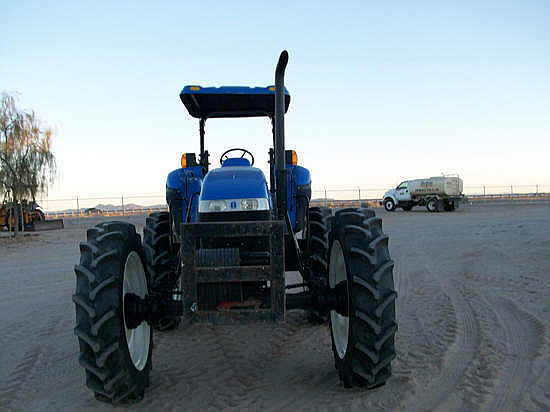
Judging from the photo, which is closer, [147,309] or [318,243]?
[147,309]

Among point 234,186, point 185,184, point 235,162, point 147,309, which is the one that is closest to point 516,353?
point 234,186

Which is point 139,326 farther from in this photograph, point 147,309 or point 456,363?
point 456,363

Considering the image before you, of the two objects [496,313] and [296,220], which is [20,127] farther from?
[496,313]

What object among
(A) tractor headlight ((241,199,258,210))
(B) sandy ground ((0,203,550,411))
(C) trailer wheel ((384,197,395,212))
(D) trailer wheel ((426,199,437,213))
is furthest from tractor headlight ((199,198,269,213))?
(C) trailer wheel ((384,197,395,212))

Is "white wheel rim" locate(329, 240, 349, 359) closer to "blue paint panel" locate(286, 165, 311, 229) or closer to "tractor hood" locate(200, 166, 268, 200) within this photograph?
"tractor hood" locate(200, 166, 268, 200)

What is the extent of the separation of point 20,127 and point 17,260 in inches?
397

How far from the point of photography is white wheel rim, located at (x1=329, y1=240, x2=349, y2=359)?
336cm

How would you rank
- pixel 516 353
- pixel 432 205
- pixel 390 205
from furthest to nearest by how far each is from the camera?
pixel 390 205 < pixel 432 205 < pixel 516 353

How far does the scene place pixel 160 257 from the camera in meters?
4.48

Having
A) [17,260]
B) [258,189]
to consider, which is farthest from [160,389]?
[17,260]

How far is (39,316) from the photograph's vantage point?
211 inches

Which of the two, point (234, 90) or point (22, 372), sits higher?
point (234, 90)

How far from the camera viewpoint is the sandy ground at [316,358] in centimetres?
290

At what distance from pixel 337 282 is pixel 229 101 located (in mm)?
2555
